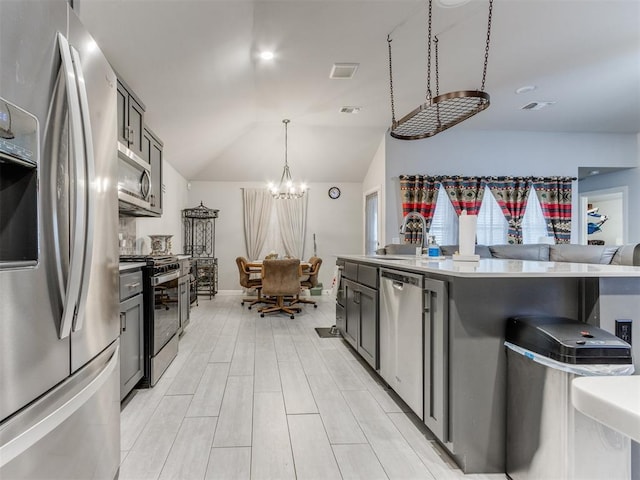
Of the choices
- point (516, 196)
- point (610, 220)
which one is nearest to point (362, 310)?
point (516, 196)

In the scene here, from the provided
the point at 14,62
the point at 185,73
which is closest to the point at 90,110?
the point at 14,62

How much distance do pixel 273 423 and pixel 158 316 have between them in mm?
1216

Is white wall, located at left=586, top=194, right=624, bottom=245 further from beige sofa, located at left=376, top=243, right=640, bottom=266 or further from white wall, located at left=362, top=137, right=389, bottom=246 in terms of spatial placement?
white wall, located at left=362, top=137, right=389, bottom=246

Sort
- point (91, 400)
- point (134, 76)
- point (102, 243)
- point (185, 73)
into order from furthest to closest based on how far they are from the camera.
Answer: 1. point (185, 73)
2. point (134, 76)
3. point (102, 243)
4. point (91, 400)

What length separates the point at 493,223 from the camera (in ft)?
21.0

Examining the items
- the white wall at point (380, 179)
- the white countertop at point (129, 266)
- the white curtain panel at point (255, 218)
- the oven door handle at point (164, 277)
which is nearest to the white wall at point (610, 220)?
the white wall at point (380, 179)

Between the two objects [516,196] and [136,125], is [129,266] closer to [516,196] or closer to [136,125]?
[136,125]

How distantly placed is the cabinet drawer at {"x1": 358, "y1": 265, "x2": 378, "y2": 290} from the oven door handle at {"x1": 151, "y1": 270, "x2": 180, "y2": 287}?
156 cm

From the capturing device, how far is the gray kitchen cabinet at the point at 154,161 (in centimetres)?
354

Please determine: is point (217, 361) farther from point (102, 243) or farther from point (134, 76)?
point (134, 76)

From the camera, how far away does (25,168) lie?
781 millimetres

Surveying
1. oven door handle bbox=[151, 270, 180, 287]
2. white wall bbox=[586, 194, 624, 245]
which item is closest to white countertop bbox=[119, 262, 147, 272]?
oven door handle bbox=[151, 270, 180, 287]

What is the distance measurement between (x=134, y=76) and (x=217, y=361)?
8.31ft

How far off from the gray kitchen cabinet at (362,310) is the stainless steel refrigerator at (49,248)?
182cm
